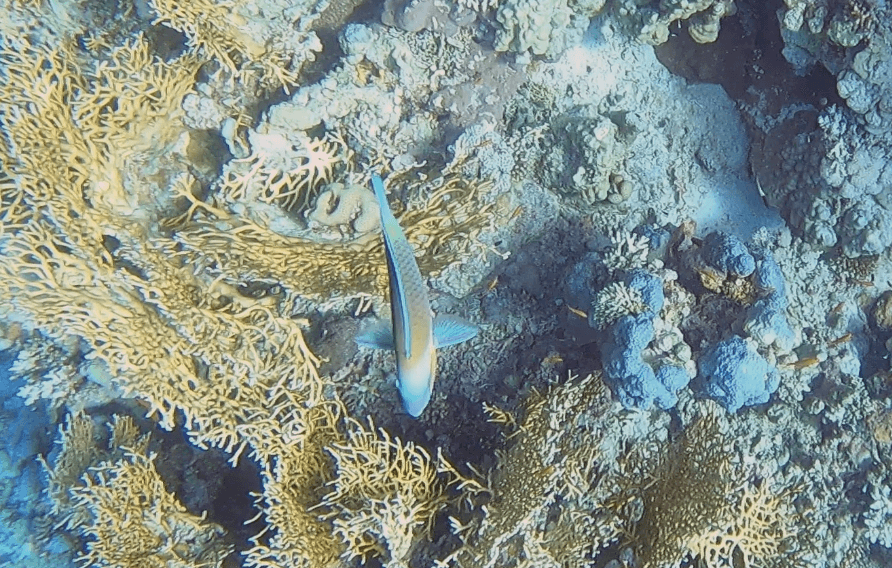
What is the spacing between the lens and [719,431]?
3.34 meters

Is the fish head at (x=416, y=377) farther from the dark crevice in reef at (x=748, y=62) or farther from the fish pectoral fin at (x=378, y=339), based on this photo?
the dark crevice in reef at (x=748, y=62)

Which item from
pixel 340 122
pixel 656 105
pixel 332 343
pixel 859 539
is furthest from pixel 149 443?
pixel 859 539

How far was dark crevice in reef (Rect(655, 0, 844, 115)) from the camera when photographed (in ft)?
12.3

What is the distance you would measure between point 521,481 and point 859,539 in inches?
81.6

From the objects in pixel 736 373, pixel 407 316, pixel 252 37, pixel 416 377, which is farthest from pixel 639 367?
pixel 252 37

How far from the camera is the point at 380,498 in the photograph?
317 centimetres

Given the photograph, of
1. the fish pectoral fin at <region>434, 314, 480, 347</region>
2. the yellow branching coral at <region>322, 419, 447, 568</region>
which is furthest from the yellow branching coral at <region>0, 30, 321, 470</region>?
the fish pectoral fin at <region>434, 314, 480, 347</region>

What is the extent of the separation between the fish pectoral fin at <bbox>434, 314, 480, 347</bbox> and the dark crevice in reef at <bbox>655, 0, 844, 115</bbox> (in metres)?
2.72

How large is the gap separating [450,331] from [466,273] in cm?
143

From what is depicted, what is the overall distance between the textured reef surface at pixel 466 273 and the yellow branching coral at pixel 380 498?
2cm

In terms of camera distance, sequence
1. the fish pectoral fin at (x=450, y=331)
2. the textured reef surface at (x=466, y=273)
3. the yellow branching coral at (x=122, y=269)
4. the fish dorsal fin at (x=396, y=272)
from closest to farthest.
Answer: the fish dorsal fin at (x=396, y=272), the fish pectoral fin at (x=450, y=331), the yellow branching coral at (x=122, y=269), the textured reef surface at (x=466, y=273)

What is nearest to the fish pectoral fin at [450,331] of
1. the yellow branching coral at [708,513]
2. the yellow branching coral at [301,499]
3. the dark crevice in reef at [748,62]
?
the yellow branching coral at [301,499]

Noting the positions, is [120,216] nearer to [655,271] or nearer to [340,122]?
[340,122]

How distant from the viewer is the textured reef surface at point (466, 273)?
309cm
